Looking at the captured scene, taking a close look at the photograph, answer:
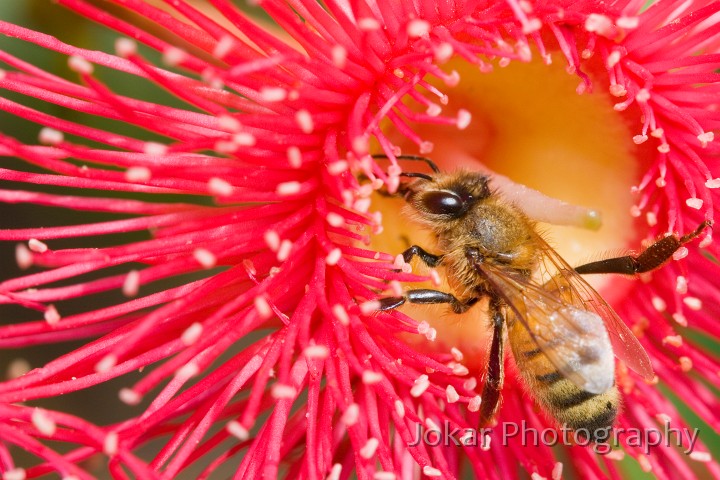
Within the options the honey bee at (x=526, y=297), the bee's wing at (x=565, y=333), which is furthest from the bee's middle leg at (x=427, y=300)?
the bee's wing at (x=565, y=333)

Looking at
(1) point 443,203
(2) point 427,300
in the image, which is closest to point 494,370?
(2) point 427,300

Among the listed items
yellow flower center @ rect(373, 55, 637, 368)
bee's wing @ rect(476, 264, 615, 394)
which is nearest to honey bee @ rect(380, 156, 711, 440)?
bee's wing @ rect(476, 264, 615, 394)

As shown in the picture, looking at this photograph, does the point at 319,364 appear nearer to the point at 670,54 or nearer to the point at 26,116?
the point at 26,116

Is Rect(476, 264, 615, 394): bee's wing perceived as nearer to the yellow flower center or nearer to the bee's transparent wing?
the bee's transparent wing

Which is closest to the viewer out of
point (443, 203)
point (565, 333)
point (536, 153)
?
point (565, 333)

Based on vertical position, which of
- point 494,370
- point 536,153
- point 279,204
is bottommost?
point 494,370

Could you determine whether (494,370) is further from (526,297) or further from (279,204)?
(279,204)

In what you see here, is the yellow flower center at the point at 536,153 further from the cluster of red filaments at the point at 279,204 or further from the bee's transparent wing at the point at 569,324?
the bee's transparent wing at the point at 569,324
